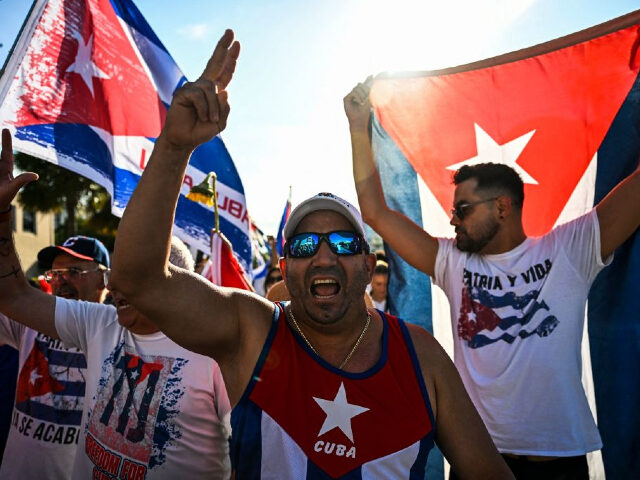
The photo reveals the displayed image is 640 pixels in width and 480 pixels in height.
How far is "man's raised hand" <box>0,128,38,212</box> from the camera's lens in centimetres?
238

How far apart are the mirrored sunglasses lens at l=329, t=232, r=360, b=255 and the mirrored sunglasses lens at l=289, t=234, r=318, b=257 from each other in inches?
2.9

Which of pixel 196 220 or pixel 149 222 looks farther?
pixel 196 220

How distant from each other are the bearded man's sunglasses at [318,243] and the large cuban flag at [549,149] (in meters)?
1.78

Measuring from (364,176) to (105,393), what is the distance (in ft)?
6.59

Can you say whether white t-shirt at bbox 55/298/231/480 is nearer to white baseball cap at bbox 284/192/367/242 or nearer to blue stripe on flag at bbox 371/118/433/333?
white baseball cap at bbox 284/192/367/242

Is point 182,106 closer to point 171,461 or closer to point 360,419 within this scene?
point 360,419

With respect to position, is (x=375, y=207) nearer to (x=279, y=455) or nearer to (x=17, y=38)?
(x=279, y=455)

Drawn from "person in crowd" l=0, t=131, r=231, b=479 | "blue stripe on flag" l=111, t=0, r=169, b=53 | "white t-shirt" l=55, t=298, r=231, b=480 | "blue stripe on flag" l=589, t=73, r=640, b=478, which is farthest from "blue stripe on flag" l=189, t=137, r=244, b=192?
"blue stripe on flag" l=589, t=73, r=640, b=478

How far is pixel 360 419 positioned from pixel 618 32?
10.1 ft

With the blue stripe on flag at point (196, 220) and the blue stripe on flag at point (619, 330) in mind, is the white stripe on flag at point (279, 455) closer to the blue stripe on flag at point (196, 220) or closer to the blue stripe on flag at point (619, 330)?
the blue stripe on flag at point (619, 330)

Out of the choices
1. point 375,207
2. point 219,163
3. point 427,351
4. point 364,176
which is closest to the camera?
point 427,351

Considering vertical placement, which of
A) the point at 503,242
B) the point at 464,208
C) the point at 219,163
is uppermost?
the point at 219,163

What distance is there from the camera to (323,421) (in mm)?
1721

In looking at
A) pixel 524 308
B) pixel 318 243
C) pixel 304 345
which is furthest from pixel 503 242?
pixel 304 345
